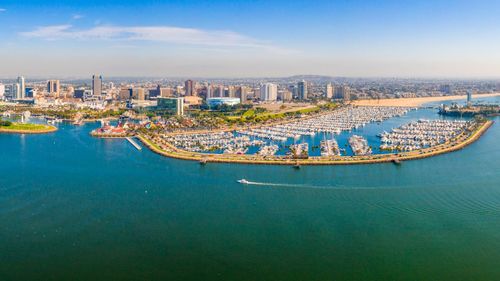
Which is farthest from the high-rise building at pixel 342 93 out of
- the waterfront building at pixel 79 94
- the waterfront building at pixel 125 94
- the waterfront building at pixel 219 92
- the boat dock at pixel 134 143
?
the boat dock at pixel 134 143

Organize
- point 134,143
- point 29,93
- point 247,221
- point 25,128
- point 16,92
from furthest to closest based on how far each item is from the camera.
A: point 29,93
point 16,92
point 25,128
point 134,143
point 247,221

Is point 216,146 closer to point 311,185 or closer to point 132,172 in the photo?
point 132,172

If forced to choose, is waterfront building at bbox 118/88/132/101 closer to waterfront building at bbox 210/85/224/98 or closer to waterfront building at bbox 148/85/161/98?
waterfront building at bbox 148/85/161/98

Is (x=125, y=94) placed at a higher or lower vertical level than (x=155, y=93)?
lower

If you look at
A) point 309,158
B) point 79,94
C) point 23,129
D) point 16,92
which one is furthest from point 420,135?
point 16,92

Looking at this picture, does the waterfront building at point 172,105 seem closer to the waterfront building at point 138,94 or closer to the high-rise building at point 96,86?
the waterfront building at point 138,94

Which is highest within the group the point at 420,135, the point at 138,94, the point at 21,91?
the point at 21,91

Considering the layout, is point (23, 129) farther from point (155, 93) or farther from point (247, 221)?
point (155, 93)

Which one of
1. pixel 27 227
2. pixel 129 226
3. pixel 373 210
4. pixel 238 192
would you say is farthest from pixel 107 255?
pixel 373 210
